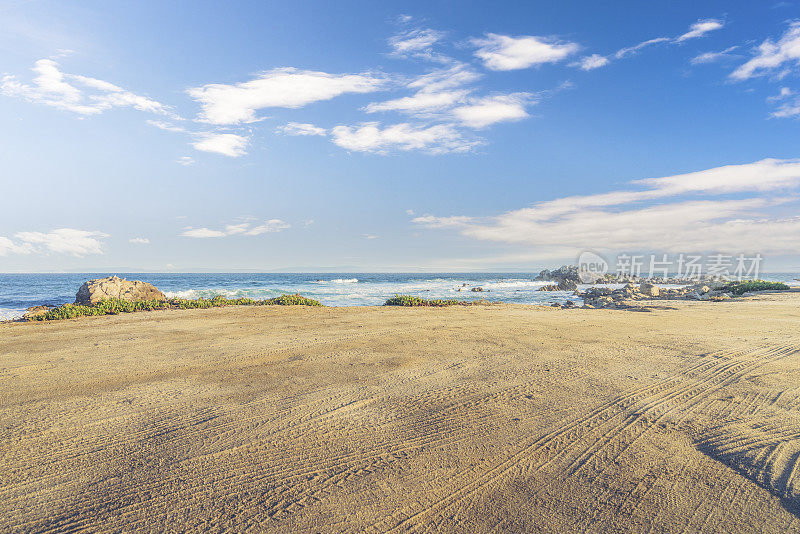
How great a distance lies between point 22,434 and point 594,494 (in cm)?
535

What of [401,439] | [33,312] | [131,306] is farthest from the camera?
[33,312]

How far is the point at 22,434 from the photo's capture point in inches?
160

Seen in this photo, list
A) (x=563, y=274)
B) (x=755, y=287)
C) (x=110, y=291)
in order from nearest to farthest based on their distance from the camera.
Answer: (x=110, y=291) < (x=755, y=287) < (x=563, y=274)

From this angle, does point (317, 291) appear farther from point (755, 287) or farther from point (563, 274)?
point (563, 274)

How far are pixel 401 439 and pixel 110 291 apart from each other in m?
20.7

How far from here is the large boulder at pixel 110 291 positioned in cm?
1869

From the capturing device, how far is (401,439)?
3.85 metres

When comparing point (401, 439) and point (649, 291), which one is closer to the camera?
point (401, 439)

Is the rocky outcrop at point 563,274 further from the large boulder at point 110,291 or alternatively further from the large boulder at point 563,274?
the large boulder at point 110,291

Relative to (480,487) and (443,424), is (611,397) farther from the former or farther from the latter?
(480,487)

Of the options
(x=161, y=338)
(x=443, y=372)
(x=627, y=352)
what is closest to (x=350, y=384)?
(x=443, y=372)

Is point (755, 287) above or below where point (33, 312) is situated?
above

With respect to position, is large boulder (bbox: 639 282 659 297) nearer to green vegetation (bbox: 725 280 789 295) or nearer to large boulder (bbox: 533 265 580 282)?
green vegetation (bbox: 725 280 789 295)

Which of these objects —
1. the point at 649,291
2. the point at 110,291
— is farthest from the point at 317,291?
the point at 649,291
